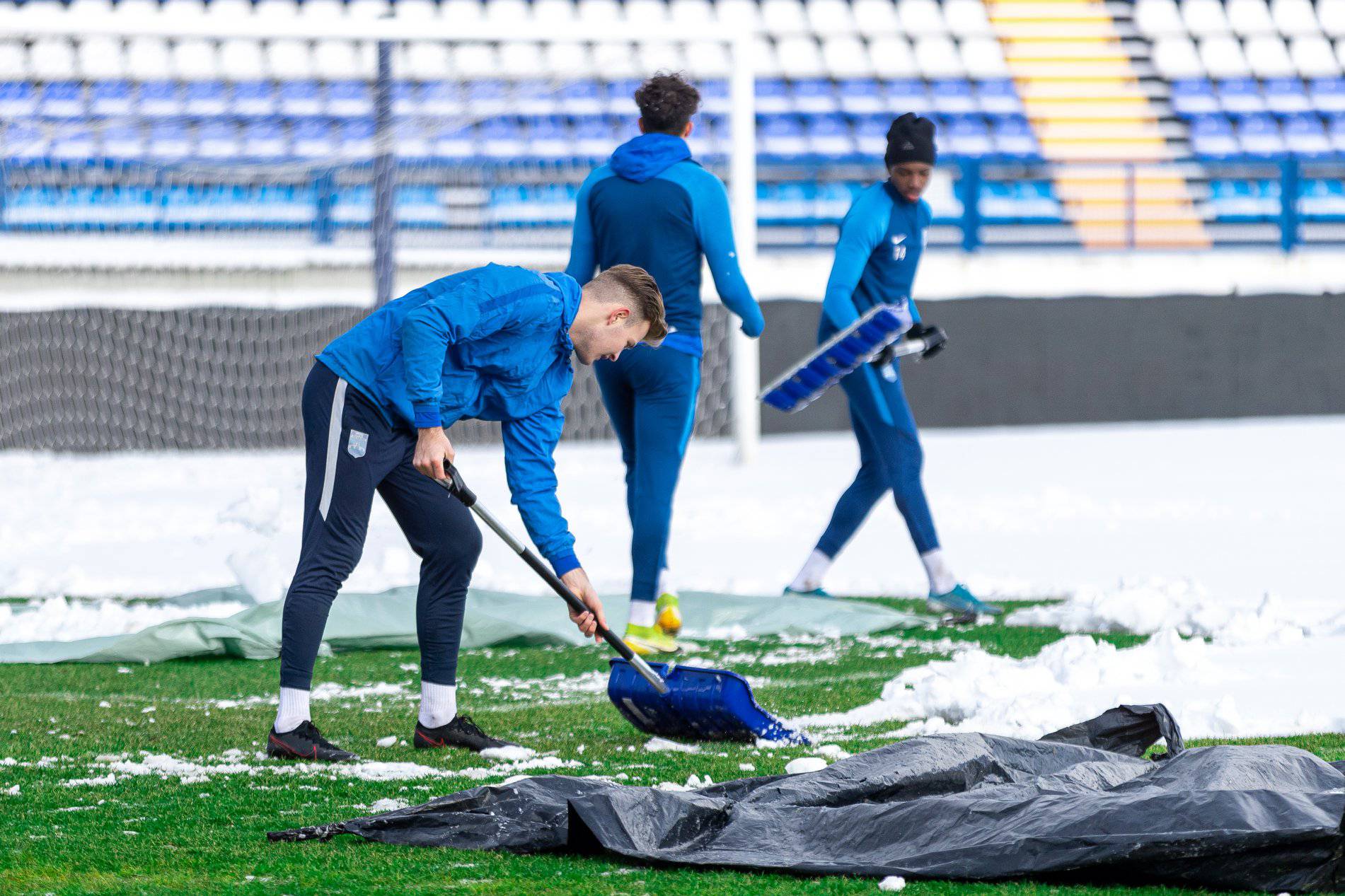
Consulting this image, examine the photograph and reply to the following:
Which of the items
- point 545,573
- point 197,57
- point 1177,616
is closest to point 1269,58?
point 197,57

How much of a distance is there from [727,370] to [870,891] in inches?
417

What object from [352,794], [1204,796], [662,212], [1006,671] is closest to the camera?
[1204,796]

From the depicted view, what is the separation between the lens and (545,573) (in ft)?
12.4

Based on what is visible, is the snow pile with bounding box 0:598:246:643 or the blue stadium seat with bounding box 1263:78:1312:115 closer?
the snow pile with bounding box 0:598:246:643

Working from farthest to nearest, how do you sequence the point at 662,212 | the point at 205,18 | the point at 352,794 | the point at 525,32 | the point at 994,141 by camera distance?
the point at 994,141, the point at 525,32, the point at 205,18, the point at 662,212, the point at 352,794

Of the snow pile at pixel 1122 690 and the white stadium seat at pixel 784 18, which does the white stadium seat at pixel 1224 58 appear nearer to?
the white stadium seat at pixel 784 18

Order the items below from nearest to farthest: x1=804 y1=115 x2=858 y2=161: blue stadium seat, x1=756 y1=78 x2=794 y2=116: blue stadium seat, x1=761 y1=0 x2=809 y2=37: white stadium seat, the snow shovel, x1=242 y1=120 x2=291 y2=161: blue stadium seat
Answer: the snow shovel → x1=242 y1=120 x2=291 y2=161: blue stadium seat → x1=804 y1=115 x2=858 y2=161: blue stadium seat → x1=756 y1=78 x2=794 y2=116: blue stadium seat → x1=761 y1=0 x2=809 y2=37: white stadium seat

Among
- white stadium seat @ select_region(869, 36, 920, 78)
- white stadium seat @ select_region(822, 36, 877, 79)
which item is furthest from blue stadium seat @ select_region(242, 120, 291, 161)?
white stadium seat @ select_region(869, 36, 920, 78)

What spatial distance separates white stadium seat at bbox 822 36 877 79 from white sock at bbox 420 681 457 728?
1564 centimetres

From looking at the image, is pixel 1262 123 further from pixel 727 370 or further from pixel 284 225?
pixel 284 225

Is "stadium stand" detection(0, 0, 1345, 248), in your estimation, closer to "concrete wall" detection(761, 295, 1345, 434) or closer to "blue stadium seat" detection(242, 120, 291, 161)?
"blue stadium seat" detection(242, 120, 291, 161)

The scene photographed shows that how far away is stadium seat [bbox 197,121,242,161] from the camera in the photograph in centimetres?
1184

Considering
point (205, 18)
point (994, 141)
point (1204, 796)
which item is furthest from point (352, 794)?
point (994, 141)

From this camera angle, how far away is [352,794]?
334 centimetres
